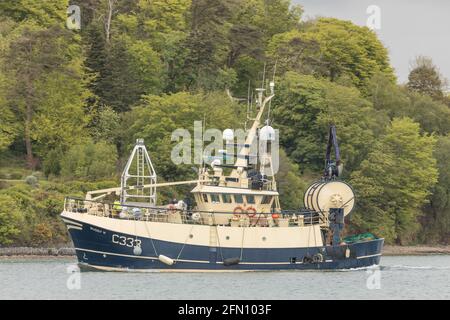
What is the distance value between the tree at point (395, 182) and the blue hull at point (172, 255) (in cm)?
3379

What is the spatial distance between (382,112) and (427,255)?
16.8 metres

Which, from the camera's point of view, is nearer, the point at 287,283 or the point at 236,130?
the point at 287,283

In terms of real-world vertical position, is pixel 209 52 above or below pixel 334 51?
below

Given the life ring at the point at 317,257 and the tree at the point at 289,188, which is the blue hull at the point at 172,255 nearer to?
the life ring at the point at 317,257

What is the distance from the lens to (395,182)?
346ft

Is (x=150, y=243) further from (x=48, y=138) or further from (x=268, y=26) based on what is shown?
(x=268, y=26)

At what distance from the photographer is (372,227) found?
103 m

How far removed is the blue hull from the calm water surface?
2.21ft

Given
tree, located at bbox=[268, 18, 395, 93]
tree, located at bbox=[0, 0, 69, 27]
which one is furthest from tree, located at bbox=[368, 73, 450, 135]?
tree, located at bbox=[0, 0, 69, 27]

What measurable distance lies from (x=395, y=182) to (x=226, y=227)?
1572 inches

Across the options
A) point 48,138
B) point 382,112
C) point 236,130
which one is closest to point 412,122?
point 382,112

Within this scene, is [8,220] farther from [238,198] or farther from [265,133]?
[265,133]

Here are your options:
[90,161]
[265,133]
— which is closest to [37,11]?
[90,161]
